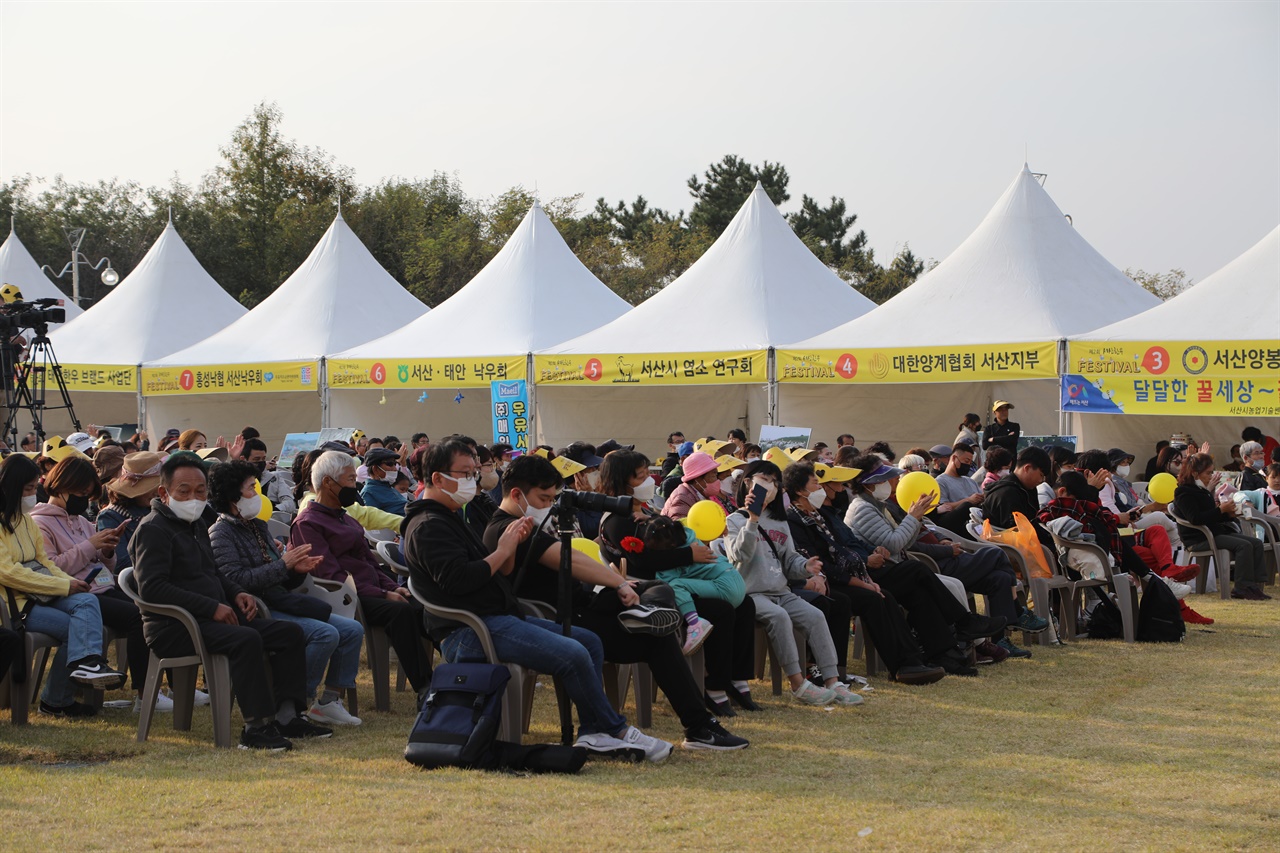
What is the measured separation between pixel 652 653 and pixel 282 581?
172cm

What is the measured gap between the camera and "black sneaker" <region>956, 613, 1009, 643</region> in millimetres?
7141

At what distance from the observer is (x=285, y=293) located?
2128 cm

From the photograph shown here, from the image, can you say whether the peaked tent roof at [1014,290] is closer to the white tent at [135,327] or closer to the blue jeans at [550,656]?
the blue jeans at [550,656]

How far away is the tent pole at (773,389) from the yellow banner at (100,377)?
10588 millimetres

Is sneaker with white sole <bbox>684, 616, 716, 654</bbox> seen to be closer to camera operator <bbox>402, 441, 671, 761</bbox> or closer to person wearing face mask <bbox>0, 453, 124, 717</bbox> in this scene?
camera operator <bbox>402, 441, 671, 761</bbox>

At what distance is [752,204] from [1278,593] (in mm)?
10204

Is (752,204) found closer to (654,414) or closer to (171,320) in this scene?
(654,414)

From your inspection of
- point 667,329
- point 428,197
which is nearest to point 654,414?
point 667,329

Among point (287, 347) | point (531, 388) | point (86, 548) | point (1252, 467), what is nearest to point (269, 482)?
point (86, 548)

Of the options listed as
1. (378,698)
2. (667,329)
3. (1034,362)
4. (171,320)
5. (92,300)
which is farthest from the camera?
(92,300)

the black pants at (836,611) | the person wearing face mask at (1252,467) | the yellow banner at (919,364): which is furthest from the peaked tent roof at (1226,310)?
the black pants at (836,611)

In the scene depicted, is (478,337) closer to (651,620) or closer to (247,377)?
(247,377)

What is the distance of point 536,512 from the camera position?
5.12 meters

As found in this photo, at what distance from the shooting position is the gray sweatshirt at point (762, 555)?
6324mm
